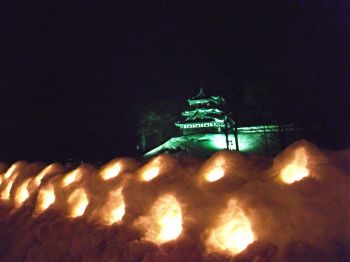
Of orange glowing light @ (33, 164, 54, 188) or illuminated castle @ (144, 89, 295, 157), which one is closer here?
orange glowing light @ (33, 164, 54, 188)

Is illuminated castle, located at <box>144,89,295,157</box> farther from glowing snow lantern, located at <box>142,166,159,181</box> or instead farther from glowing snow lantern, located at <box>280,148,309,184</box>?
glowing snow lantern, located at <box>280,148,309,184</box>

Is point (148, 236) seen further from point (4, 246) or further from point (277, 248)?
point (4, 246)

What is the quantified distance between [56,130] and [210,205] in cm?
2576

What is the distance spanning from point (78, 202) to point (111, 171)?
65 centimetres

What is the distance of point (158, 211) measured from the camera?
125 inches

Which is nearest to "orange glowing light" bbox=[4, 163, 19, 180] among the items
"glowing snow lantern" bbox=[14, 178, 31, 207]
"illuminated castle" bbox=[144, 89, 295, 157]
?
"glowing snow lantern" bbox=[14, 178, 31, 207]

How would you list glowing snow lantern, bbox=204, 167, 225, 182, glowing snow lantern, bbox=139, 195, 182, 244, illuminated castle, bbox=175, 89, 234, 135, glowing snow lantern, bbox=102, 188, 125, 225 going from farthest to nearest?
1. illuminated castle, bbox=175, 89, 234, 135
2. glowing snow lantern, bbox=102, 188, 125, 225
3. glowing snow lantern, bbox=204, 167, 225, 182
4. glowing snow lantern, bbox=139, 195, 182, 244

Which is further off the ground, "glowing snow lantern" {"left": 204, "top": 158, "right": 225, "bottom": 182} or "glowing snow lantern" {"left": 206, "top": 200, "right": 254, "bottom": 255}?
"glowing snow lantern" {"left": 204, "top": 158, "right": 225, "bottom": 182}

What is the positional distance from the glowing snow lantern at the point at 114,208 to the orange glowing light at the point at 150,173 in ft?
1.26

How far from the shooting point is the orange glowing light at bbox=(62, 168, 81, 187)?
450cm

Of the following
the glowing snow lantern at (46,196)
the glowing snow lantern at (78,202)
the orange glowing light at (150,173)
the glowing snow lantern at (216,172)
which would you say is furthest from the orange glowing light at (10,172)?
the glowing snow lantern at (216,172)

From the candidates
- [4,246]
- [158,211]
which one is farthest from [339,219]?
[4,246]

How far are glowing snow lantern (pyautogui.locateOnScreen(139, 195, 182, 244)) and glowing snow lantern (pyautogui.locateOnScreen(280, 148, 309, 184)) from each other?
1.15 m

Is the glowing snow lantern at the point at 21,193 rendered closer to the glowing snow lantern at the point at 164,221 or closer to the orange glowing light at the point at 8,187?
the orange glowing light at the point at 8,187
